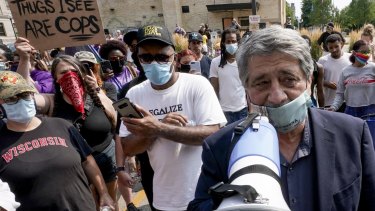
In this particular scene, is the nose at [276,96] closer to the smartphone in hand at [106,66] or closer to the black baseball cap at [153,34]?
the black baseball cap at [153,34]

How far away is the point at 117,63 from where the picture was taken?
4707mm

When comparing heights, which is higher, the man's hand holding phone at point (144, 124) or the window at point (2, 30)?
the window at point (2, 30)

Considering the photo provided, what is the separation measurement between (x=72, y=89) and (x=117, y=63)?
70.8 inches

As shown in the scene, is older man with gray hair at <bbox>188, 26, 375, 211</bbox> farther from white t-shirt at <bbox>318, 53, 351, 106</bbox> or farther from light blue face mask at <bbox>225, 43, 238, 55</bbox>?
white t-shirt at <bbox>318, 53, 351, 106</bbox>

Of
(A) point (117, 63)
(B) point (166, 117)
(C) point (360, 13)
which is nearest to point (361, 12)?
(C) point (360, 13)

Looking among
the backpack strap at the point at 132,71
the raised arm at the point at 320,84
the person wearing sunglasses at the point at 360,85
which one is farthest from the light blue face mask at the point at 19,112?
the raised arm at the point at 320,84

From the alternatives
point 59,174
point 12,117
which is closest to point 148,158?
point 59,174

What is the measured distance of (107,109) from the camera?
321 centimetres

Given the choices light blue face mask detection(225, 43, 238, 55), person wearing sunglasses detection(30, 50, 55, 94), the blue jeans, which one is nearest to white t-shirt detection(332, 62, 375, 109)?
the blue jeans

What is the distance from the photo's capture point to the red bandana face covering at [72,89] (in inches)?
117

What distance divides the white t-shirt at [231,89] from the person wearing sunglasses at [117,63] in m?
1.31

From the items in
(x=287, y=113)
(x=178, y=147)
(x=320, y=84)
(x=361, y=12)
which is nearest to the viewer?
(x=287, y=113)

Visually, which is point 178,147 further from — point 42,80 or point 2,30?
point 2,30

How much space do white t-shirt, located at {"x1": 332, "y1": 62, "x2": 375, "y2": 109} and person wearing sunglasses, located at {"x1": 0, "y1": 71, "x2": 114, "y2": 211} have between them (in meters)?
3.33
